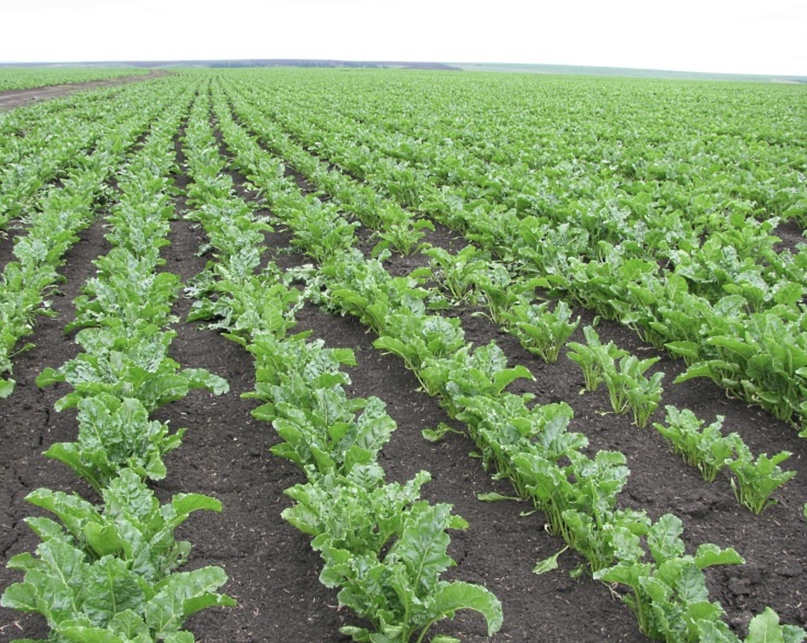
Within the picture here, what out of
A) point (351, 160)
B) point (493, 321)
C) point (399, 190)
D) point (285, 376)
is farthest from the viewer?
point (351, 160)

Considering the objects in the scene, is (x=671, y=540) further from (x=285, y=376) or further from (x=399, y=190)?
(x=399, y=190)

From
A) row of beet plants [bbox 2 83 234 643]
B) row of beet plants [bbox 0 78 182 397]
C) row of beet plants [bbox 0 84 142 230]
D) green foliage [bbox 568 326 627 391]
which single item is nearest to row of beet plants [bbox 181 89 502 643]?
row of beet plants [bbox 2 83 234 643]

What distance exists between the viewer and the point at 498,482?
14.4ft

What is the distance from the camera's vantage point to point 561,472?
3.64 metres

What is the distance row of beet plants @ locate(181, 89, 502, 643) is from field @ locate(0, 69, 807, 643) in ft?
0.06

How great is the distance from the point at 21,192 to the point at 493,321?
8423 millimetres

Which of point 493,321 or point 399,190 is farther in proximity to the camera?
point 399,190

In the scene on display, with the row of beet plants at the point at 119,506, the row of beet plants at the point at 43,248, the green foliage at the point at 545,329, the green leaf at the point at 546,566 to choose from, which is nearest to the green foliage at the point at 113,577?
the row of beet plants at the point at 119,506

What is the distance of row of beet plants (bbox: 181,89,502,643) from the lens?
9.86 feet

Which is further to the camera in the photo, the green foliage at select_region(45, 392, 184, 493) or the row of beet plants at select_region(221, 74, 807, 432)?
the row of beet plants at select_region(221, 74, 807, 432)

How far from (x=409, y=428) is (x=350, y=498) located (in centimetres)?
166

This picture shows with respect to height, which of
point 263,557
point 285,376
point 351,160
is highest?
point 351,160

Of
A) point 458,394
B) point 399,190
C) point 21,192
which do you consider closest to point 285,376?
point 458,394

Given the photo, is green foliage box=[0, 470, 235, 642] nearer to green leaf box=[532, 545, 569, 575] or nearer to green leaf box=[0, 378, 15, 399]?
green leaf box=[532, 545, 569, 575]
